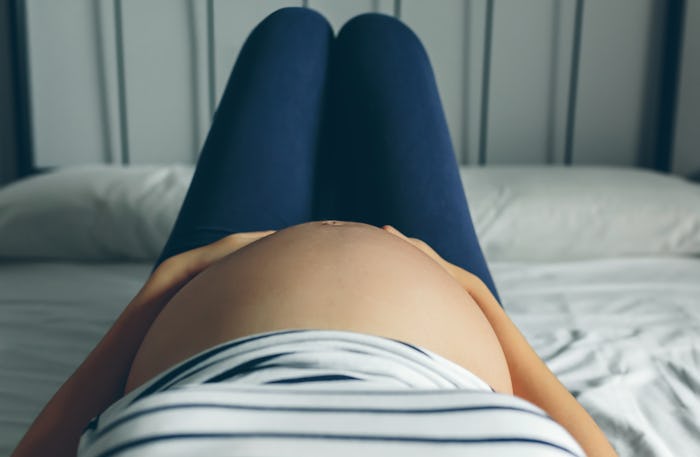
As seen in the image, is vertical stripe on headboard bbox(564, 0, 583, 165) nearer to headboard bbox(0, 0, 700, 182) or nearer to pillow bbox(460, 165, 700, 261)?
headboard bbox(0, 0, 700, 182)

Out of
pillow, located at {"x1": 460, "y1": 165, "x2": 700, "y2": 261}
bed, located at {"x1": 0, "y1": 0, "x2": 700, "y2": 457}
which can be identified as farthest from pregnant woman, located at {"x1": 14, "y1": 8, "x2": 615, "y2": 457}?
pillow, located at {"x1": 460, "y1": 165, "x2": 700, "y2": 261}

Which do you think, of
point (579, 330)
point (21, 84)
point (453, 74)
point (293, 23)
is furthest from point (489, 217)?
point (21, 84)

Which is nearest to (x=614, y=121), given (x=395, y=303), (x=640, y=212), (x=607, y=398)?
(x=640, y=212)

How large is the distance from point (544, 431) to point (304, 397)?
130mm

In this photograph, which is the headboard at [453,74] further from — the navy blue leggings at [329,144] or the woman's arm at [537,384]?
the woman's arm at [537,384]

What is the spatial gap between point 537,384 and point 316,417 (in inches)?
10.9

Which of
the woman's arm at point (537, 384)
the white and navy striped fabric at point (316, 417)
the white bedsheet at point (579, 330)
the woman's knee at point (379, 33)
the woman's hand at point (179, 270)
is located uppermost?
the woman's knee at point (379, 33)

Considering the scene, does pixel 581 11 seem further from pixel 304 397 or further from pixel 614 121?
pixel 304 397

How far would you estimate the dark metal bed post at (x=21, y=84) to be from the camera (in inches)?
67.9

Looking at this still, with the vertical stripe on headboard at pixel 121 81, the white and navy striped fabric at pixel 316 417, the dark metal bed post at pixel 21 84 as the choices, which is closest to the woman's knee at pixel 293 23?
the white and navy striped fabric at pixel 316 417

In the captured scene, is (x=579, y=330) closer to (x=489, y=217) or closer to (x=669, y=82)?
(x=489, y=217)

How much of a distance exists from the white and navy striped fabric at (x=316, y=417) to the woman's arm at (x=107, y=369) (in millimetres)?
121

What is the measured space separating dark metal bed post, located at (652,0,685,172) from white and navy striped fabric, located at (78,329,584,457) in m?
1.80

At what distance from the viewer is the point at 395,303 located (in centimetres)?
A: 46
